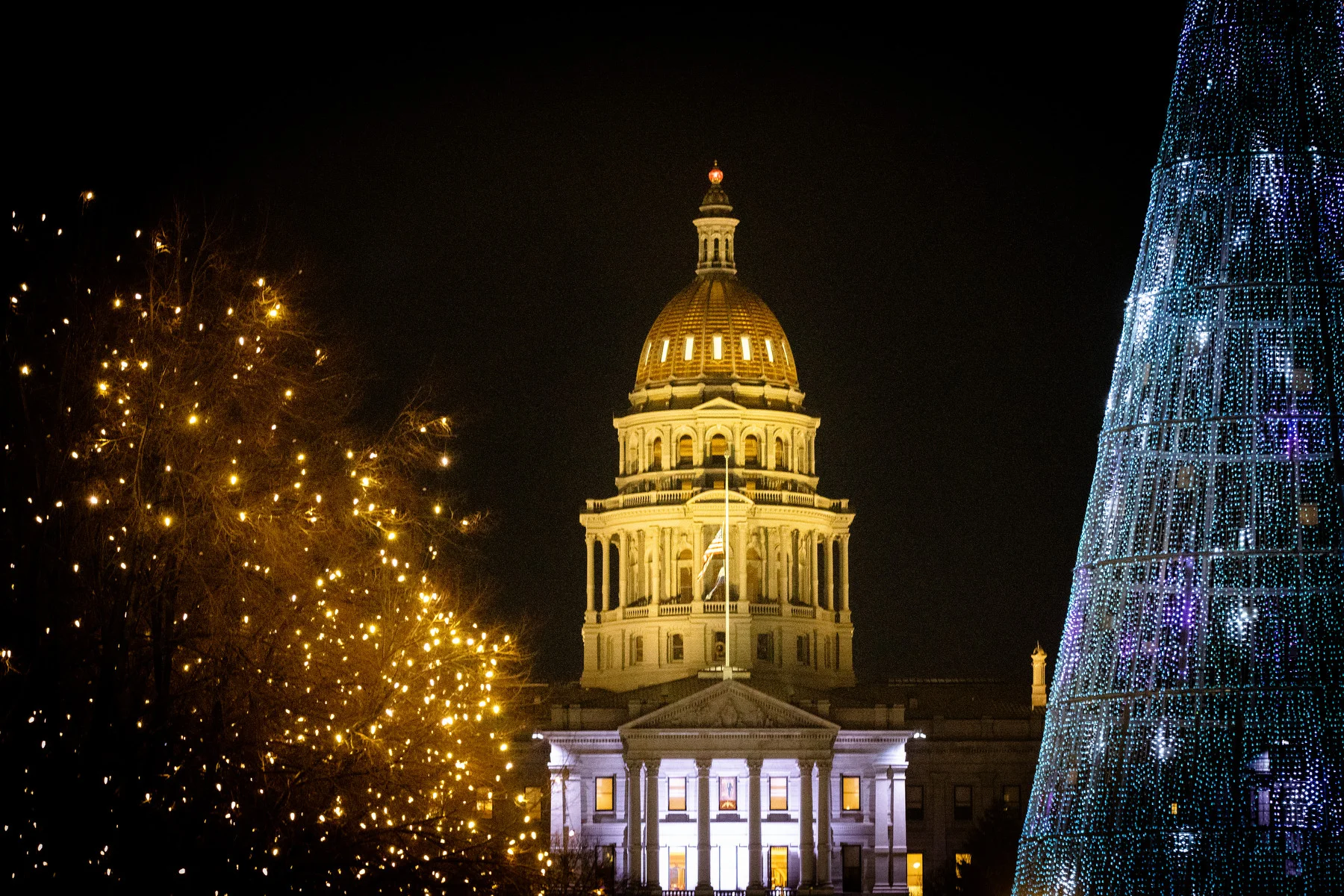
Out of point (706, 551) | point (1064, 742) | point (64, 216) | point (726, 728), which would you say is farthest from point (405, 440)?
point (706, 551)

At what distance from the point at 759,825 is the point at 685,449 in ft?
91.3

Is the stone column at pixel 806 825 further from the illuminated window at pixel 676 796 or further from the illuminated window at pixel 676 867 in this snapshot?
the illuminated window at pixel 676 796

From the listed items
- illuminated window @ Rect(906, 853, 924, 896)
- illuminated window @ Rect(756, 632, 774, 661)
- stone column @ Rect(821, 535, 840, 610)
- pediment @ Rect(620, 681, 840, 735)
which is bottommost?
illuminated window @ Rect(906, 853, 924, 896)

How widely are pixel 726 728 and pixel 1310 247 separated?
99410 millimetres

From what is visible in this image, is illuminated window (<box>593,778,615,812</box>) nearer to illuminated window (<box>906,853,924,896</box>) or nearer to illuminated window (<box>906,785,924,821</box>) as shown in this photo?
illuminated window (<box>906,853,924,896</box>)

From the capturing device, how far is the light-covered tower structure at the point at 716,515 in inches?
6634

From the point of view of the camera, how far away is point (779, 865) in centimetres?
15400

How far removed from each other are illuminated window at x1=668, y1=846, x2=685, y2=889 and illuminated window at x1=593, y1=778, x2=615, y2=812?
3.59 metres

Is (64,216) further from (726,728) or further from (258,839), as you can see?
(726,728)

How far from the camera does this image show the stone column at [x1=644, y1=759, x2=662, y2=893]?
15012 centimetres

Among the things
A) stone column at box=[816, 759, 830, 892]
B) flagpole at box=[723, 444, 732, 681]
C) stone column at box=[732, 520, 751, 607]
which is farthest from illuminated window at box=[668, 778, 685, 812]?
stone column at box=[732, 520, 751, 607]

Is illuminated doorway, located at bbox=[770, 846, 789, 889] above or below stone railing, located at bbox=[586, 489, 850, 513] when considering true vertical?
below

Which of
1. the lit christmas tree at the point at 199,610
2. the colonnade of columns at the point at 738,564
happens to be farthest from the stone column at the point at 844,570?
the lit christmas tree at the point at 199,610

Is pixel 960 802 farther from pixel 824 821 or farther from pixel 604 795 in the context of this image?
pixel 604 795
